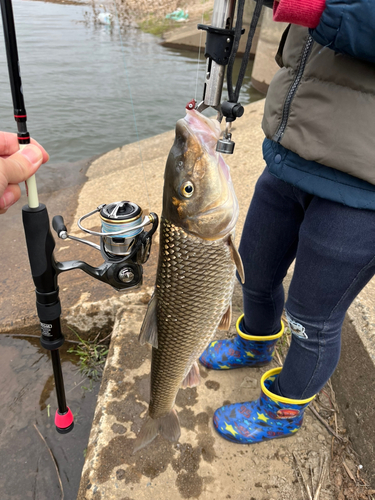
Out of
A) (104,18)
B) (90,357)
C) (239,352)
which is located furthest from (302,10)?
(104,18)

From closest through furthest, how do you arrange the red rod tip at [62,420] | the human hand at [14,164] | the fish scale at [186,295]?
1. the human hand at [14,164]
2. the fish scale at [186,295]
3. the red rod tip at [62,420]

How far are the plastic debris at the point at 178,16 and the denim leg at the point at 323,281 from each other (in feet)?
65.4

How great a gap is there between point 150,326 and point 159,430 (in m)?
0.56

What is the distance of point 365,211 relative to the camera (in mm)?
1205

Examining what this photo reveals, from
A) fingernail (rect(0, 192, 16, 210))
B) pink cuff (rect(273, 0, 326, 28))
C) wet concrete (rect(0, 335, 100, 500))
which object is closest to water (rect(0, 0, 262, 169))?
wet concrete (rect(0, 335, 100, 500))

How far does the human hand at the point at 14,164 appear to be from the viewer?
51.7 inches

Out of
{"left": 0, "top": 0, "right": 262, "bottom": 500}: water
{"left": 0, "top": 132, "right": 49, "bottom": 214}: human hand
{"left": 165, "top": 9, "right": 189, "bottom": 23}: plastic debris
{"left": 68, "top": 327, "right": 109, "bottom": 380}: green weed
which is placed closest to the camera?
{"left": 0, "top": 132, "right": 49, "bottom": 214}: human hand

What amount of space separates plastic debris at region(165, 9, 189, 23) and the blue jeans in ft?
64.2

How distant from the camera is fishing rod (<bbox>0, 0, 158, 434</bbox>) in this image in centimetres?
147

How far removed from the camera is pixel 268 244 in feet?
5.60

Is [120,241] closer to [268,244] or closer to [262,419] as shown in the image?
[268,244]

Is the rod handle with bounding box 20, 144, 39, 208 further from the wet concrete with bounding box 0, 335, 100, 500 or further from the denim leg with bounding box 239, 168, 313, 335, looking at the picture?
the wet concrete with bounding box 0, 335, 100, 500

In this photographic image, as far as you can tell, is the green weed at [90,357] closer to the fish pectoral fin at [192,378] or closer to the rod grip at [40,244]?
the fish pectoral fin at [192,378]

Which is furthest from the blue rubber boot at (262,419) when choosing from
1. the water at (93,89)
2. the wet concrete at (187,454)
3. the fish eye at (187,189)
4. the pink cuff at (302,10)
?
the water at (93,89)
